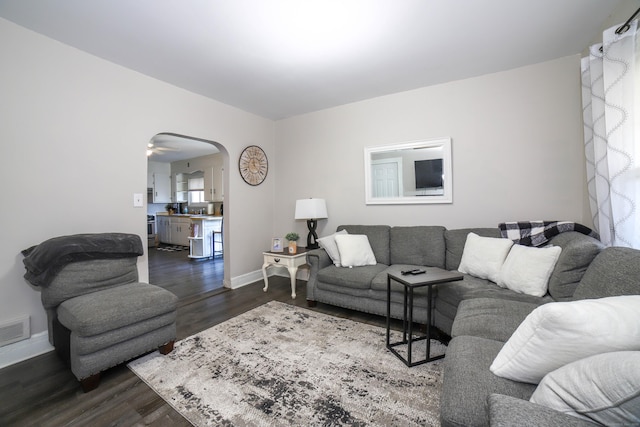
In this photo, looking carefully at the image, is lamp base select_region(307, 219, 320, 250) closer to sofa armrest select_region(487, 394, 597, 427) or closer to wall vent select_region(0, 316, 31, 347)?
wall vent select_region(0, 316, 31, 347)

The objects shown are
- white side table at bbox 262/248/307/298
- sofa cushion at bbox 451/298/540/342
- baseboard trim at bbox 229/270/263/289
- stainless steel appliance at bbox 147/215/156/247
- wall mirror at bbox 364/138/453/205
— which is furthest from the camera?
stainless steel appliance at bbox 147/215/156/247

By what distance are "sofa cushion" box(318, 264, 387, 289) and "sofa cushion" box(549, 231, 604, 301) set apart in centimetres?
139

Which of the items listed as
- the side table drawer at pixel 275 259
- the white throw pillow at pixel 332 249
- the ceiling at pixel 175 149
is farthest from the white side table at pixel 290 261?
the ceiling at pixel 175 149

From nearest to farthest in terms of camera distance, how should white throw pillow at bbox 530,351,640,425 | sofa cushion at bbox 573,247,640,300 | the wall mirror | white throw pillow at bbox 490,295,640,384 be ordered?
white throw pillow at bbox 530,351,640,425 < white throw pillow at bbox 490,295,640,384 < sofa cushion at bbox 573,247,640,300 < the wall mirror

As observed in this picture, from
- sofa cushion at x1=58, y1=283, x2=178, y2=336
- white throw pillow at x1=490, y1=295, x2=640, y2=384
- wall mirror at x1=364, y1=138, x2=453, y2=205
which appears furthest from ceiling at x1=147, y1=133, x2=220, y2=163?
white throw pillow at x1=490, y1=295, x2=640, y2=384

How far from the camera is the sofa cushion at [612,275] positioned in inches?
49.6

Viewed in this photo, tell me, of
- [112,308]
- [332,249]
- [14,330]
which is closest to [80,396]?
[112,308]

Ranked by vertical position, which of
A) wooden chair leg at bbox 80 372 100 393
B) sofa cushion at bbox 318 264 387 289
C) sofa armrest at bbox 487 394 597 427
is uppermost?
sofa armrest at bbox 487 394 597 427

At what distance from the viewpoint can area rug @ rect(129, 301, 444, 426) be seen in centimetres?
146

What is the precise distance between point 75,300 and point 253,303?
5.49 feet

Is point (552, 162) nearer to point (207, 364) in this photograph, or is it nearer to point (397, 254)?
point (397, 254)

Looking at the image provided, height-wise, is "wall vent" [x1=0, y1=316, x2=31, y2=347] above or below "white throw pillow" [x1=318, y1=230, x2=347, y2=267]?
below

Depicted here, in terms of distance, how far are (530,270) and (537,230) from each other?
2.18ft

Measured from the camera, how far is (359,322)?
2.63 metres
